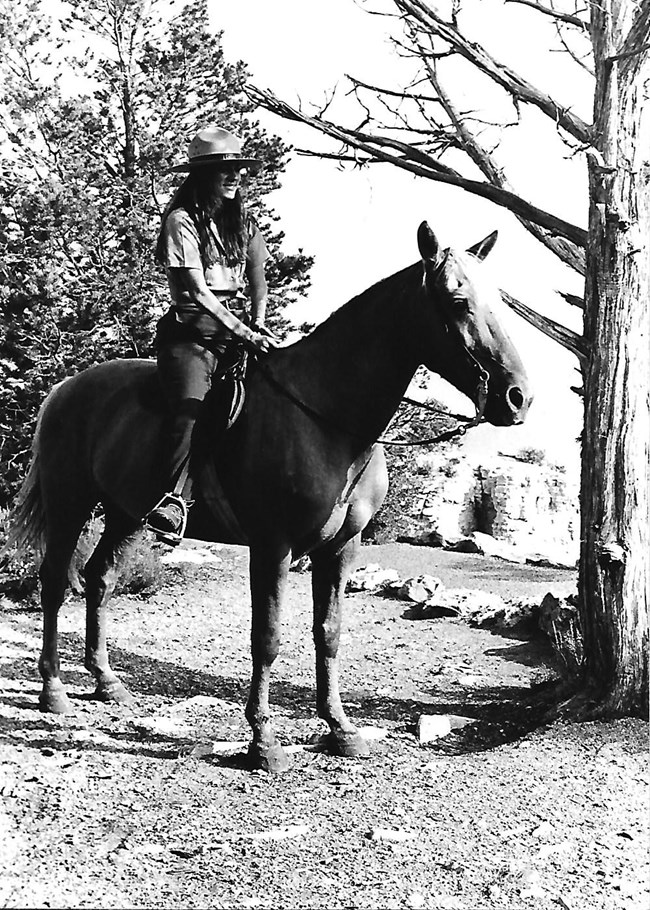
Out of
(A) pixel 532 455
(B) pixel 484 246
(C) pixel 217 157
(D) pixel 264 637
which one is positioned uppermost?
(C) pixel 217 157

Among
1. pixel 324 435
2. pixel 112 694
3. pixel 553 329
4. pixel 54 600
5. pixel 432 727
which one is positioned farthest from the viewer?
pixel 553 329

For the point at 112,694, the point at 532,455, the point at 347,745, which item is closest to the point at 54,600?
the point at 112,694

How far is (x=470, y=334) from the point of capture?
452 cm

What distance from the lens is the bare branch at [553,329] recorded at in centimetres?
646

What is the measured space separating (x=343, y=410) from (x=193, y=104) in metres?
13.5

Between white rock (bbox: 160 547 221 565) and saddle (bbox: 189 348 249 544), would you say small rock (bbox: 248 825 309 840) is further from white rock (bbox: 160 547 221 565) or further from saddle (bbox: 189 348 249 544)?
white rock (bbox: 160 547 221 565)

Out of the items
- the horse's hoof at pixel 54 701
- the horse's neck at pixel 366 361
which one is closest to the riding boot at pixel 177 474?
the horse's neck at pixel 366 361

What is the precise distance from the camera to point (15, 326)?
13141mm

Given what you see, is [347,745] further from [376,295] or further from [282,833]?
[376,295]

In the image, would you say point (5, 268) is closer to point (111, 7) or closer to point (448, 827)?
point (111, 7)

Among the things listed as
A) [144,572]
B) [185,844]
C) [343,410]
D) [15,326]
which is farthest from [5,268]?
[185,844]

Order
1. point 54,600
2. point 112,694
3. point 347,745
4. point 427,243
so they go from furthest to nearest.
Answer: point 112,694 → point 54,600 → point 347,745 → point 427,243

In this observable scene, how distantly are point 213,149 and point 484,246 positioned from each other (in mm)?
1560

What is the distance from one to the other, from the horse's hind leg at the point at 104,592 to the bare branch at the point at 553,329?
2.98 metres
